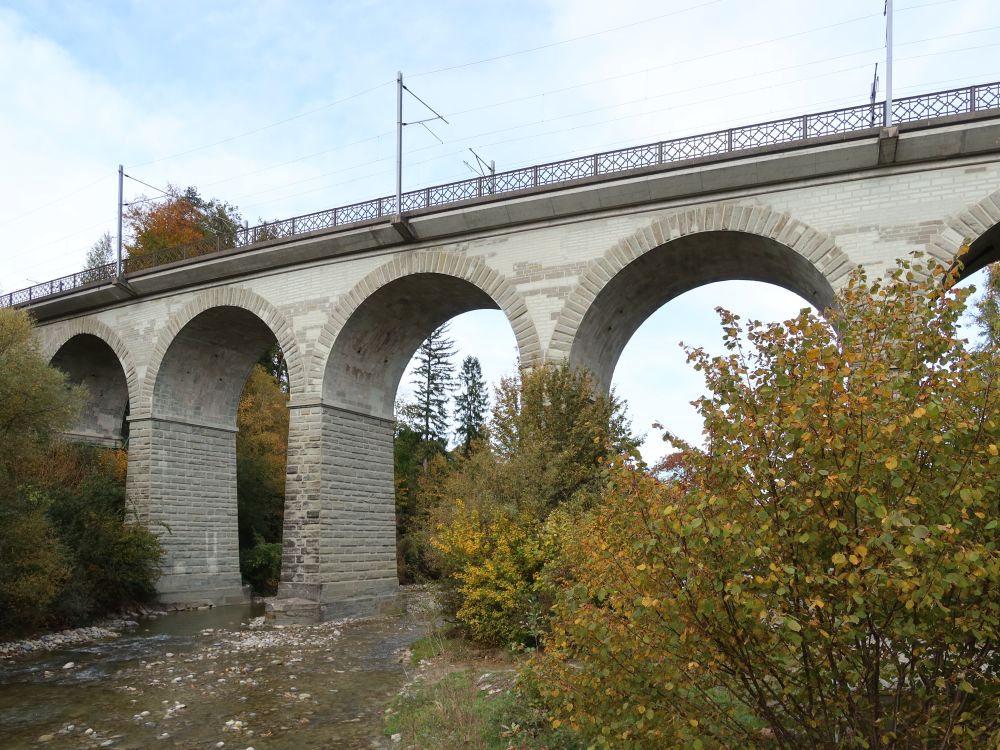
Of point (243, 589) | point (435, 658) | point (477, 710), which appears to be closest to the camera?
point (477, 710)

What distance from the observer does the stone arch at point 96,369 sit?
75.2 feet

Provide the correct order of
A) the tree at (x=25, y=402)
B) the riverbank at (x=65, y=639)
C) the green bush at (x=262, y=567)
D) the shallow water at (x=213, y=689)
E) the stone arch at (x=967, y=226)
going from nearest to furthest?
the shallow water at (x=213, y=689)
the stone arch at (x=967, y=226)
the tree at (x=25, y=402)
the riverbank at (x=65, y=639)
the green bush at (x=262, y=567)

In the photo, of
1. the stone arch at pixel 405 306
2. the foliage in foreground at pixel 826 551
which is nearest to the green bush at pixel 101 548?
the stone arch at pixel 405 306

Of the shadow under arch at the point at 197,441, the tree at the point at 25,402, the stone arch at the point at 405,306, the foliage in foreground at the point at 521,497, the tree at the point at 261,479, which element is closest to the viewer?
the foliage in foreground at the point at 521,497

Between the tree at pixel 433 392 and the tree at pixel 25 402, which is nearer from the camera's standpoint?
the tree at pixel 25 402

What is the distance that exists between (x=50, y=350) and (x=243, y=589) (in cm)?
912

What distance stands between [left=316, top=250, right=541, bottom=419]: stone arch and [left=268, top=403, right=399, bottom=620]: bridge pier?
754 mm

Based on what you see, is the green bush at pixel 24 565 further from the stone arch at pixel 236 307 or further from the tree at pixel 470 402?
the tree at pixel 470 402

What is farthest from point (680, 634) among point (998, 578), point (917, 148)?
point (917, 148)

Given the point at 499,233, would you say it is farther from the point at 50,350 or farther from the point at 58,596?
the point at 50,350

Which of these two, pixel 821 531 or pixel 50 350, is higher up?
pixel 50 350

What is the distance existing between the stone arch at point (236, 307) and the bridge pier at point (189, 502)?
1.10 m

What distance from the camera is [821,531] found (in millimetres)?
3609

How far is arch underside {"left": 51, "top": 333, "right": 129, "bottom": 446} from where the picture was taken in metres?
25.1
